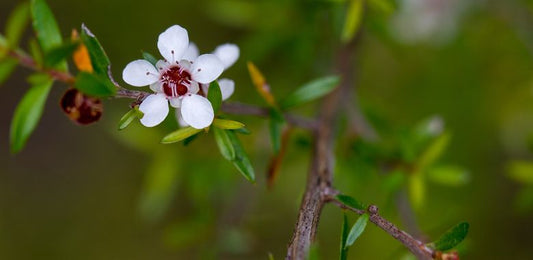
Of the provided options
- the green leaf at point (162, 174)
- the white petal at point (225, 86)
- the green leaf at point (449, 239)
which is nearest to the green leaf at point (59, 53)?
the white petal at point (225, 86)

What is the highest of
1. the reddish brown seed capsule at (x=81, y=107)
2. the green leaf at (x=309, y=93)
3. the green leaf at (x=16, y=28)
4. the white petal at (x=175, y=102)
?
the green leaf at (x=16, y=28)

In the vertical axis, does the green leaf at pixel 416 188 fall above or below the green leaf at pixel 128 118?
above

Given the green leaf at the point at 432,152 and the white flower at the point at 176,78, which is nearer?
the white flower at the point at 176,78

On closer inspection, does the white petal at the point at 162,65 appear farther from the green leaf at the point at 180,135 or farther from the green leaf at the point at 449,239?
the green leaf at the point at 449,239

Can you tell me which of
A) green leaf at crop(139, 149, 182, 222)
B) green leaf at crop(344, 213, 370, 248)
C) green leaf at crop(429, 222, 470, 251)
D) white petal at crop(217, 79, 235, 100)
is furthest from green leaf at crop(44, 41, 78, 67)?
green leaf at crop(139, 149, 182, 222)

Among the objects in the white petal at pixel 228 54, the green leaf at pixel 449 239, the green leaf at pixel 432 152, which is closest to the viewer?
the green leaf at pixel 449 239

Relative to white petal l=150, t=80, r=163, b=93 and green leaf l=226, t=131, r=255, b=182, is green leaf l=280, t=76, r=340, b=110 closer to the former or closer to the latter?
green leaf l=226, t=131, r=255, b=182

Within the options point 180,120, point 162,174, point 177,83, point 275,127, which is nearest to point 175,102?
point 177,83

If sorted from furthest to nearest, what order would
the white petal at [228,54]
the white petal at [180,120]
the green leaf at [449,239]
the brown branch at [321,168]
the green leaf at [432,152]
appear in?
the green leaf at [432,152] < the white petal at [180,120] < the white petal at [228,54] < the green leaf at [449,239] < the brown branch at [321,168]
